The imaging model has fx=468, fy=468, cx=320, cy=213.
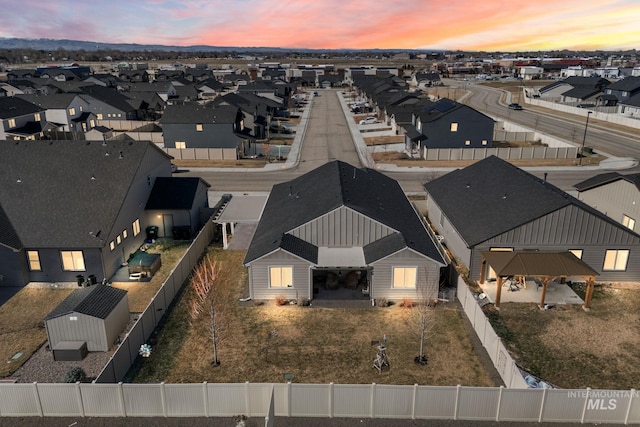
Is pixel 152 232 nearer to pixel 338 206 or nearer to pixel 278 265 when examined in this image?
pixel 278 265

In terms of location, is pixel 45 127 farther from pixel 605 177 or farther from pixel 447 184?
pixel 605 177

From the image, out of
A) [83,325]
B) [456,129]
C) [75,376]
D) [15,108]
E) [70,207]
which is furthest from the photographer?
[15,108]

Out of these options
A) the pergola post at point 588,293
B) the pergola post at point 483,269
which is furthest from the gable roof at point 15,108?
the pergola post at point 588,293

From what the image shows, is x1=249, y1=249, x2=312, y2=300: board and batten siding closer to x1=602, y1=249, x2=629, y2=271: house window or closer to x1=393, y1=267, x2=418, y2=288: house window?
x1=393, y1=267, x2=418, y2=288: house window

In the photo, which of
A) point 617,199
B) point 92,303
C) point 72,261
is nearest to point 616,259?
point 617,199

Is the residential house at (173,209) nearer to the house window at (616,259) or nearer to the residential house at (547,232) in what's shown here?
the residential house at (547,232)

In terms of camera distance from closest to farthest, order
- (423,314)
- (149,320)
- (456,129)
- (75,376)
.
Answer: (75,376)
(423,314)
(149,320)
(456,129)
